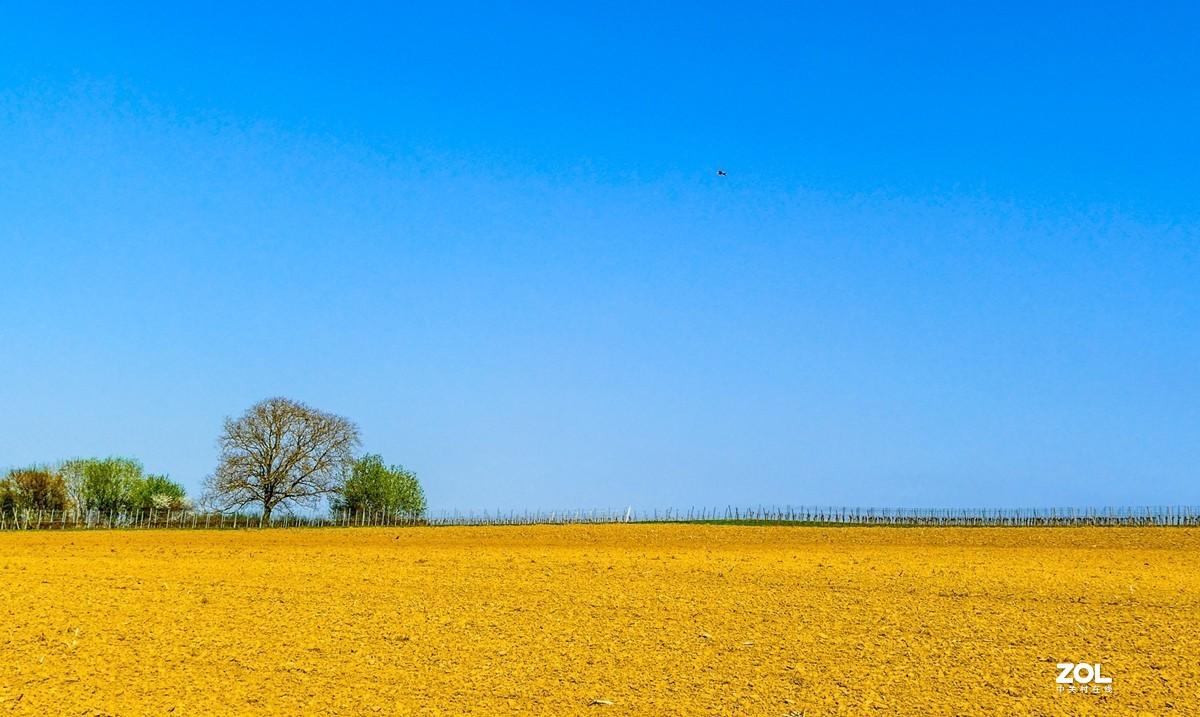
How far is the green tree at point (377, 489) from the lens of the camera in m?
98.8

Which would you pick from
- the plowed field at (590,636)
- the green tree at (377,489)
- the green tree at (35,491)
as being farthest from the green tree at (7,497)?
the plowed field at (590,636)

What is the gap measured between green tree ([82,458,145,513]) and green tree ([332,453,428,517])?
78.6 ft

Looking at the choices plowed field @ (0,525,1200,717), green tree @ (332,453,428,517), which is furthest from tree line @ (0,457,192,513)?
plowed field @ (0,525,1200,717)

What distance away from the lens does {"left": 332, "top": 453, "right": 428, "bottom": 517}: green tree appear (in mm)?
98750

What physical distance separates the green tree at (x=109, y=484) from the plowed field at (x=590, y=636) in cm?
7363

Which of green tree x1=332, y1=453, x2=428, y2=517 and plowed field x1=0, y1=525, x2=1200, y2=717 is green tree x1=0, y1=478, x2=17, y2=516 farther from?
plowed field x1=0, y1=525, x2=1200, y2=717

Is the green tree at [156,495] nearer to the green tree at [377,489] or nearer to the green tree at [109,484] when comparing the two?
the green tree at [109,484]

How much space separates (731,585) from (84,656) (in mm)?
15337

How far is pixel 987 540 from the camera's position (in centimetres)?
4647

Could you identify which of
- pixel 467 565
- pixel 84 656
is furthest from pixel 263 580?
pixel 84 656

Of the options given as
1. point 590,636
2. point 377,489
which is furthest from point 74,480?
point 590,636

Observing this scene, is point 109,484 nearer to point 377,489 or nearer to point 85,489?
point 85,489

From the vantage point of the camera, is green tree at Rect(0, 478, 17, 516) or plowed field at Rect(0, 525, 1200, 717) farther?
green tree at Rect(0, 478, 17, 516)

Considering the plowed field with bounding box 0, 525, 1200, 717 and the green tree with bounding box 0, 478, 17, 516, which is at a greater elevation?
the plowed field with bounding box 0, 525, 1200, 717
